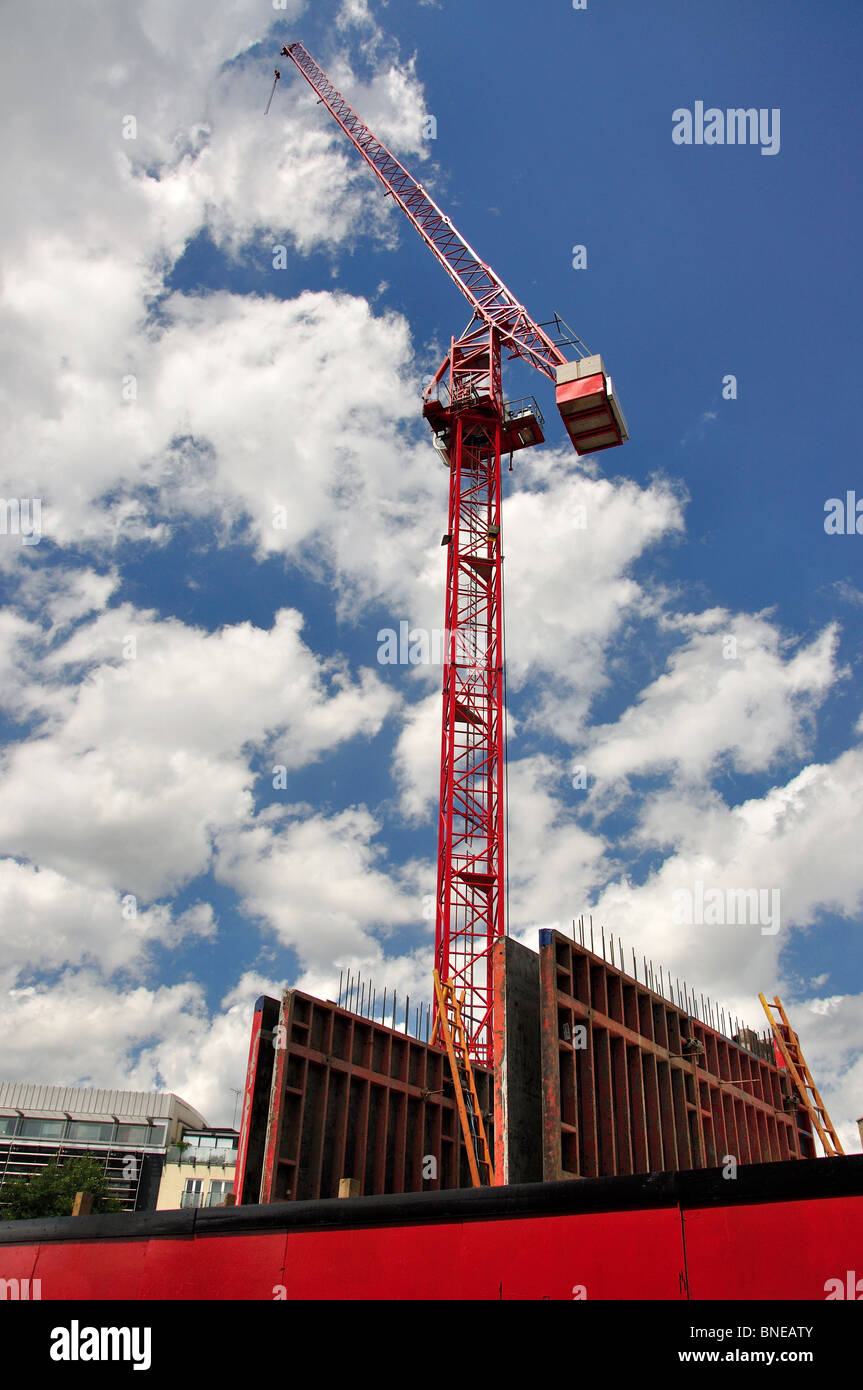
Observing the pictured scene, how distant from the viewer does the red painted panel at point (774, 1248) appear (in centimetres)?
650

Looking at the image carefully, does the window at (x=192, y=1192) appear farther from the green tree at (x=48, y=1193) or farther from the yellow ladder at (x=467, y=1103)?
the yellow ladder at (x=467, y=1103)

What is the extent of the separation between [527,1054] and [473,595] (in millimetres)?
27807

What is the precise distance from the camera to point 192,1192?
5716 cm

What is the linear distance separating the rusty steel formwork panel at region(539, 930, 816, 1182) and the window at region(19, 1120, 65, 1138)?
61.3m

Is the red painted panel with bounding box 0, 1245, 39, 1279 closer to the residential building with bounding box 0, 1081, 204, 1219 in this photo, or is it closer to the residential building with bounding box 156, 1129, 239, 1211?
the residential building with bounding box 156, 1129, 239, 1211

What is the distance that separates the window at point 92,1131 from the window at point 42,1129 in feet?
2.47

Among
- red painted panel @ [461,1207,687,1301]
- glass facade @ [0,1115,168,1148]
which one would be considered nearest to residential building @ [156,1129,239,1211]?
glass facade @ [0,1115,168,1148]

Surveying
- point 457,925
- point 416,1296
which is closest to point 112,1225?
point 416,1296

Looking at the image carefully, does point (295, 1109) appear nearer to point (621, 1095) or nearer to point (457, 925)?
point (621, 1095)

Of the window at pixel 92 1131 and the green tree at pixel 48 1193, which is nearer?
the green tree at pixel 48 1193

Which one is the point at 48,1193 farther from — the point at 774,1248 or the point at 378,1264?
the point at 774,1248

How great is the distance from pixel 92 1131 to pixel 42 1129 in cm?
360

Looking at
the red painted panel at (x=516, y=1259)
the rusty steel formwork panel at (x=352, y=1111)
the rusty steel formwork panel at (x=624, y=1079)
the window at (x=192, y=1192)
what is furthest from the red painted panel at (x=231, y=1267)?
the window at (x=192, y=1192)

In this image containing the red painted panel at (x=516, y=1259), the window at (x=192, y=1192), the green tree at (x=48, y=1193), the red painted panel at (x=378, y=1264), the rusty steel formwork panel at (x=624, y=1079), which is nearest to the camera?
the red painted panel at (x=516, y=1259)
